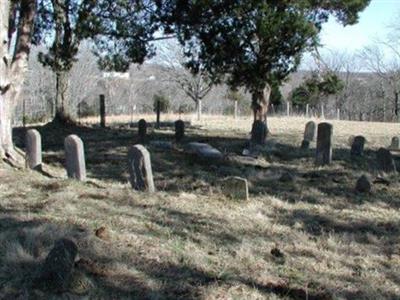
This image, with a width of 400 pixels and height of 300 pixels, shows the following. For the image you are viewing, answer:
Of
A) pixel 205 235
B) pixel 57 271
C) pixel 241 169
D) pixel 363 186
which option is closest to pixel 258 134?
pixel 241 169

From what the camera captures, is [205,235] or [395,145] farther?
[395,145]

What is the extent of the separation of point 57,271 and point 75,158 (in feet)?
15.6

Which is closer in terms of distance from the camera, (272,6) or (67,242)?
(67,242)

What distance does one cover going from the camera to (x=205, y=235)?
6000 millimetres

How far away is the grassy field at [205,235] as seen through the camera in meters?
4.59

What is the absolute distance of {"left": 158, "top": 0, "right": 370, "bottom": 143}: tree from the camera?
1337 cm

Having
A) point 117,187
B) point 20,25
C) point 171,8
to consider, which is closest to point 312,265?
point 117,187

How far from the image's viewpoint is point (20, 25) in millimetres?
→ 11742

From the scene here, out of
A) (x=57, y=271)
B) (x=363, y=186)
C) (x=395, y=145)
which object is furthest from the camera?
(x=395, y=145)

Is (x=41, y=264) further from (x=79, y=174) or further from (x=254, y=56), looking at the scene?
(x=254, y=56)

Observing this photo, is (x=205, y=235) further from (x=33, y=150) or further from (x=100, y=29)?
(x=100, y=29)

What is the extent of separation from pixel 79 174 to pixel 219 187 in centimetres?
229

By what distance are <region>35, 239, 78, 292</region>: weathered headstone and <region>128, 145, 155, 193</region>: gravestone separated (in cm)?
374

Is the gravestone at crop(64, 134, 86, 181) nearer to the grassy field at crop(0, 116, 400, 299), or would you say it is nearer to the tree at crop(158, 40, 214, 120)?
the grassy field at crop(0, 116, 400, 299)
